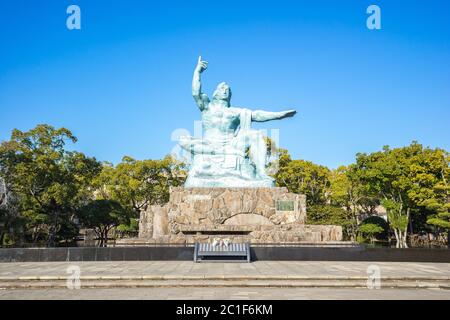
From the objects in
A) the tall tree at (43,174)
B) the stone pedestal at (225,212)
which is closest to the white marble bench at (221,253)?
the stone pedestal at (225,212)

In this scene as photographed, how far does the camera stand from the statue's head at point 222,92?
61.6ft

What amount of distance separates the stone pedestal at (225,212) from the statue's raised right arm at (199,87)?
4.83 m

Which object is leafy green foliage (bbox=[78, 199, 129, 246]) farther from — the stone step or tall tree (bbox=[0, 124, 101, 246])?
the stone step

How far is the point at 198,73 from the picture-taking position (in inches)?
711

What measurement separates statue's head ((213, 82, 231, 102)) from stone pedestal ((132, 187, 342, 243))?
517 centimetres

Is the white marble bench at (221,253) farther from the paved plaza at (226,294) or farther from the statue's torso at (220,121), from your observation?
the statue's torso at (220,121)

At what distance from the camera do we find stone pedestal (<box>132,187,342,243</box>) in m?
15.4

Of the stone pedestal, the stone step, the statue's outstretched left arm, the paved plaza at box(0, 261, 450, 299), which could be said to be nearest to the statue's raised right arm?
the statue's outstretched left arm

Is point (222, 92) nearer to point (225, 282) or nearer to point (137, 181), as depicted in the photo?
point (225, 282)

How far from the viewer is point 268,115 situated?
18.3 metres

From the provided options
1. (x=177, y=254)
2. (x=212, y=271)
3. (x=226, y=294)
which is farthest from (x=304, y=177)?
(x=226, y=294)

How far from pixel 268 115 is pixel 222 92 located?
2.63 metres
